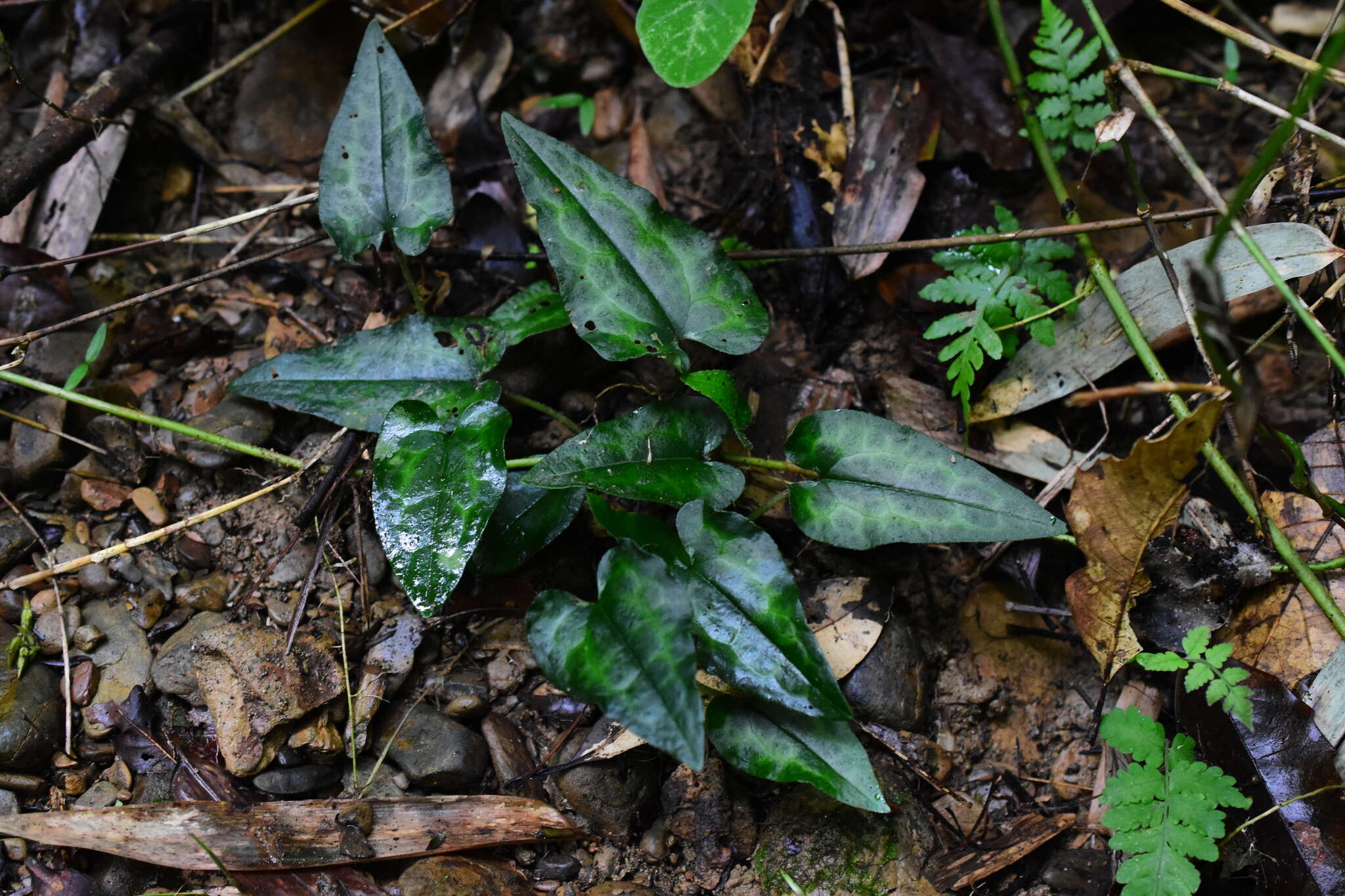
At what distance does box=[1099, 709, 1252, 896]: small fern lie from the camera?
1.61 meters

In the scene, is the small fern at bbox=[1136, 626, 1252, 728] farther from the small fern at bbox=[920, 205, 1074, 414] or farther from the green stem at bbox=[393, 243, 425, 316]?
the green stem at bbox=[393, 243, 425, 316]

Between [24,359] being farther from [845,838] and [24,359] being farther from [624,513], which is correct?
[845,838]

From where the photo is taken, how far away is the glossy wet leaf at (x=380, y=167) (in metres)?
2.10

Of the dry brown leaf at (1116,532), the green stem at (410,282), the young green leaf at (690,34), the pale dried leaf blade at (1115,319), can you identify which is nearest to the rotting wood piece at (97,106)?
the green stem at (410,282)

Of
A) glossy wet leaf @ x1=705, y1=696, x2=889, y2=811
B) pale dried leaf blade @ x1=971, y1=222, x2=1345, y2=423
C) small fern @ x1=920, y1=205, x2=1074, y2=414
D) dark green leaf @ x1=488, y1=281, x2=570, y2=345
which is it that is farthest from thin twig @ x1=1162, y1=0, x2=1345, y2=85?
glossy wet leaf @ x1=705, y1=696, x2=889, y2=811

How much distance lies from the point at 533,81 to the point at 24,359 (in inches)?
61.9

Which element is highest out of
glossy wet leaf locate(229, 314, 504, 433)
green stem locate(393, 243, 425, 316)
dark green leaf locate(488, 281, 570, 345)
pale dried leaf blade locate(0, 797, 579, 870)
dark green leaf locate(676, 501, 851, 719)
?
green stem locate(393, 243, 425, 316)

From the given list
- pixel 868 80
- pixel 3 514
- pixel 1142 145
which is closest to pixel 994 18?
pixel 868 80

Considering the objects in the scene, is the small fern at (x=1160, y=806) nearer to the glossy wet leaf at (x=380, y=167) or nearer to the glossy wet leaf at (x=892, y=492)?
the glossy wet leaf at (x=892, y=492)

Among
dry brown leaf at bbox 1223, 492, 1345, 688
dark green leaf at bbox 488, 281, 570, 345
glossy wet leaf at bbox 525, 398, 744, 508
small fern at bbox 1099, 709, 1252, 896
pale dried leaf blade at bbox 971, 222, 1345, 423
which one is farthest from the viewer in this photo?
dark green leaf at bbox 488, 281, 570, 345

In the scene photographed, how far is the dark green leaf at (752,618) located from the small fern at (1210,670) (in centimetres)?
65

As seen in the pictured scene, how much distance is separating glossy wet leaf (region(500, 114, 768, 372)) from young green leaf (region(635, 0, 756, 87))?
0.27 metres

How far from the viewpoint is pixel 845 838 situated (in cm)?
185

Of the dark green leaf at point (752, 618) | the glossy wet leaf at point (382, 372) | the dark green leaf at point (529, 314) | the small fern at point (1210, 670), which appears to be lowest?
the small fern at point (1210, 670)
